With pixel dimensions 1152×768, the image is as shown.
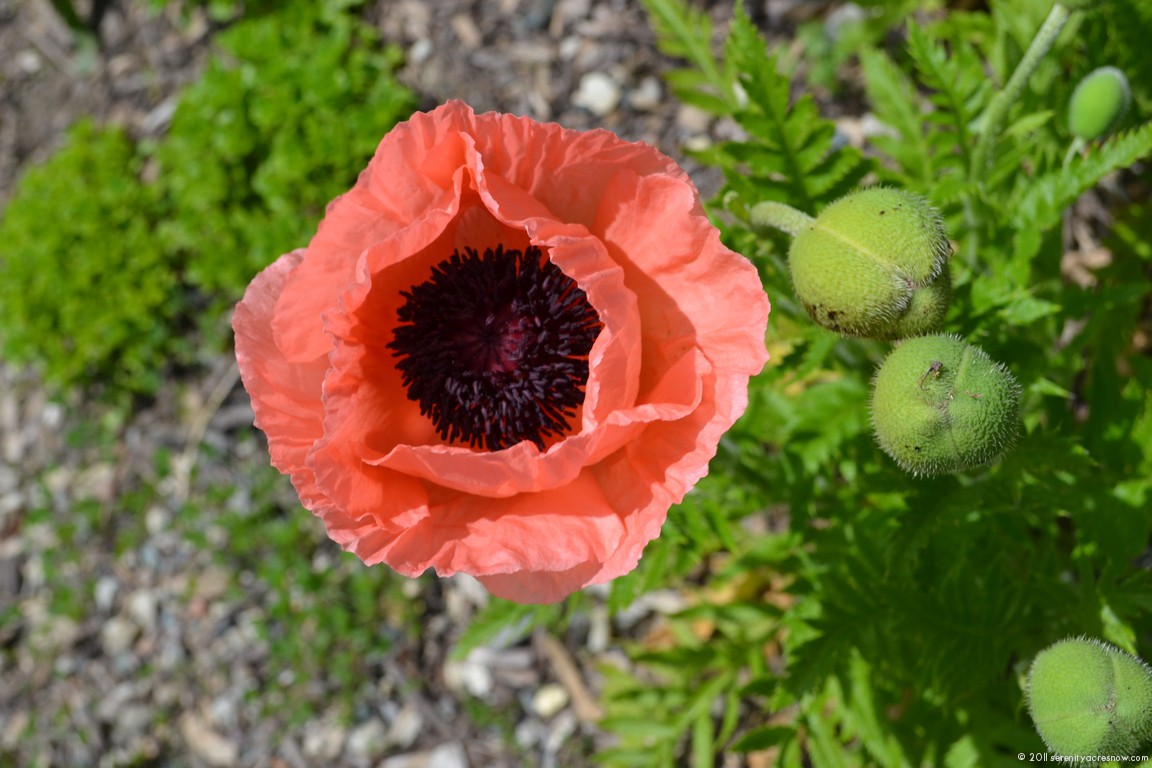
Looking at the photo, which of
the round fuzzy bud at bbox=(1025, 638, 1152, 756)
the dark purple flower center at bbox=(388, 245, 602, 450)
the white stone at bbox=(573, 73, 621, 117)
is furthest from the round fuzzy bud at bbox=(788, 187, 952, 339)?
the white stone at bbox=(573, 73, 621, 117)

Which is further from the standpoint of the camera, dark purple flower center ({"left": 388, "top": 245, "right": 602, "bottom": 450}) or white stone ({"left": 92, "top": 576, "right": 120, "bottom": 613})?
white stone ({"left": 92, "top": 576, "right": 120, "bottom": 613})

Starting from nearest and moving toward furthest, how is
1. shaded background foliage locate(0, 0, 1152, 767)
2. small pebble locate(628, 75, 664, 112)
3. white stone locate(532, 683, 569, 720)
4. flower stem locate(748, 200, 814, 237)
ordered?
1. flower stem locate(748, 200, 814, 237)
2. shaded background foliage locate(0, 0, 1152, 767)
3. white stone locate(532, 683, 569, 720)
4. small pebble locate(628, 75, 664, 112)

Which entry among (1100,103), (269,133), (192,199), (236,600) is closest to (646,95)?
(269,133)

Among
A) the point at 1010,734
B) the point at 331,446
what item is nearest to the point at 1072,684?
the point at 1010,734

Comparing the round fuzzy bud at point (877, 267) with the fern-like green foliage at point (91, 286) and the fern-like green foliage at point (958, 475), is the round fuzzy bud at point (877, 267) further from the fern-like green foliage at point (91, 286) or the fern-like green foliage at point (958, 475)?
the fern-like green foliage at point (91, 286)

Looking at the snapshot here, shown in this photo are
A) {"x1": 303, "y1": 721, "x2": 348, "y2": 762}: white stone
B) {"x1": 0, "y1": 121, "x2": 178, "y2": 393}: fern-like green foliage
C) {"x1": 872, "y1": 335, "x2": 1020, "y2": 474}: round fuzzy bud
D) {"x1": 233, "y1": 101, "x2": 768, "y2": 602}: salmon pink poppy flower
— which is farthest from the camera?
{"x1": 0, "y1": 121, "x2": 178, "y2": 393}: fern-like green foliage

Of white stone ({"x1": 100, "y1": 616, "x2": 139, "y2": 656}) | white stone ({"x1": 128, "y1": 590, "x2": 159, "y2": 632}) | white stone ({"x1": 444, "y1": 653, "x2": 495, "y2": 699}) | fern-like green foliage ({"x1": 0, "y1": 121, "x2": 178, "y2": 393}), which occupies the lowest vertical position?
white stone ({"x1": 444, "y1": 653, "x2": 495, "y2": 699})

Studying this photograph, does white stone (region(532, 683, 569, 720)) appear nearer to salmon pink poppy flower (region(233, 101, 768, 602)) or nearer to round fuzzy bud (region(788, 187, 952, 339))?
salmon pink poppy flower (region(233, 101, 768, 602))

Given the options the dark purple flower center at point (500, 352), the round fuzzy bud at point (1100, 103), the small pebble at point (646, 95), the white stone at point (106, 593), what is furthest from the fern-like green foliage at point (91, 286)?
the round fuzzy bud at point (1100, 103)

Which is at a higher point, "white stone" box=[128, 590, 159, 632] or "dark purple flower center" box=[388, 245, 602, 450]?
"dark purple flower center" box=[388, 245, 602, 450]
